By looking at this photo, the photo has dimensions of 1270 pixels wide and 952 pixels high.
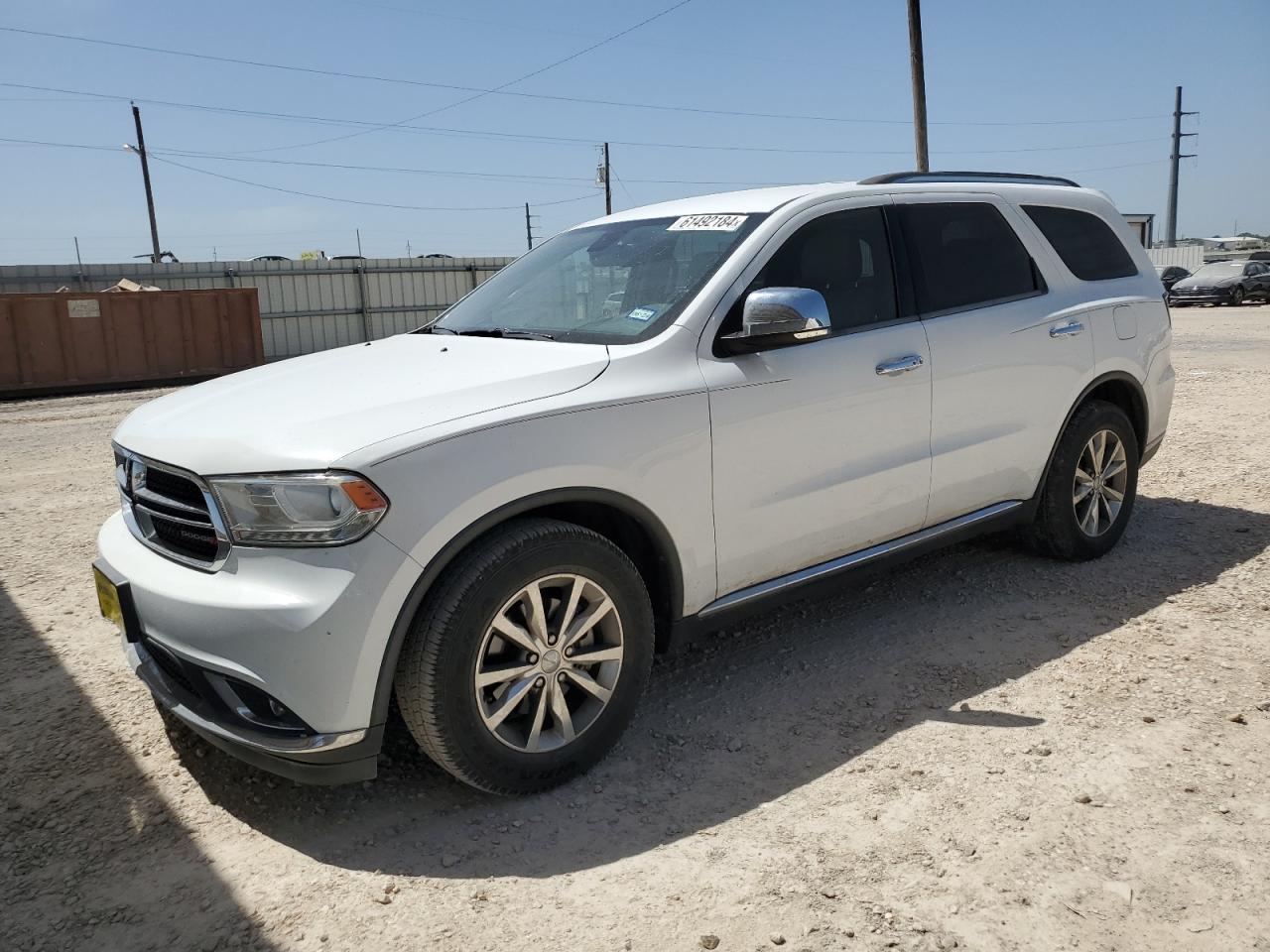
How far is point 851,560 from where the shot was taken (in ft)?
12.7

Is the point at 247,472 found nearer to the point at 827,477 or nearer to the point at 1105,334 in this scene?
the point at 827,477

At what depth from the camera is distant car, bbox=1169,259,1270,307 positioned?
28.3 metres

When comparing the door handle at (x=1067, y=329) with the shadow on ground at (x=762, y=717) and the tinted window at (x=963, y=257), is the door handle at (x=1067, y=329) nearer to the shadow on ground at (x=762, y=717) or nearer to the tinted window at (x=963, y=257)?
the tinted window at (x=963, y=257)

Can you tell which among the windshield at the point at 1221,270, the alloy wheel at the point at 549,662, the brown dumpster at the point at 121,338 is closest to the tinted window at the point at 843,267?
the alloy wheel at the point at 549,662

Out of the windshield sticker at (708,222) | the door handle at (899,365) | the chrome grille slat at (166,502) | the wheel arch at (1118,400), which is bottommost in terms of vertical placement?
the wheel arch at (1118,400)

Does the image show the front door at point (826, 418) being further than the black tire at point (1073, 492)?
No

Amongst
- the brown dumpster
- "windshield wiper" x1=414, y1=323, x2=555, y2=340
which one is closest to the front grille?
"windshield wiper" x1=414, y1=323, x2=555, y2=340

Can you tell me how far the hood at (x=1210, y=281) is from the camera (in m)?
28.2

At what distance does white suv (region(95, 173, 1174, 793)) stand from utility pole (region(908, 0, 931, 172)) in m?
16.4

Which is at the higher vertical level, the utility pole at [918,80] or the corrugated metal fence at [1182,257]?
the utility pole at [918,80]

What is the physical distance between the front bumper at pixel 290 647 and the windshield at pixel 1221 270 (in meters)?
31.6

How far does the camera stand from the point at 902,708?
363 centimetres

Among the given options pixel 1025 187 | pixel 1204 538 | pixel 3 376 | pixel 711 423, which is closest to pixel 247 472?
pixel 711 423

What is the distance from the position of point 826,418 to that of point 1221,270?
30.3 m
